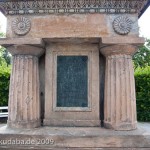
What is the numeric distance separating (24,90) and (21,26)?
5.26 feet

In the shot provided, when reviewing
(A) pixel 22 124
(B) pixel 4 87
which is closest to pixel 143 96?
(B) pixel 4 87

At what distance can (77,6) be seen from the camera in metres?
6.37

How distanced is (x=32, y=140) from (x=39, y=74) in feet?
6.69

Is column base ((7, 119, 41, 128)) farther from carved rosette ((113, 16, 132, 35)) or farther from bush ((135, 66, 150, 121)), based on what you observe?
bush ((135, 66, 150, 121))

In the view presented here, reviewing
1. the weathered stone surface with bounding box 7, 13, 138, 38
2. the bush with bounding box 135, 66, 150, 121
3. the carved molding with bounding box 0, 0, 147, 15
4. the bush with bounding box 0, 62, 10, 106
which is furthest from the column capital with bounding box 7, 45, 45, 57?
the bush with bounding box 135, 66, 150, 121

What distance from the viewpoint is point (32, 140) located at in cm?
564

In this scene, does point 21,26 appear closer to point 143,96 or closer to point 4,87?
point 4,87

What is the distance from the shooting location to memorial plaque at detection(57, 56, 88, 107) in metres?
6.71

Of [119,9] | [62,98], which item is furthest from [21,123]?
[119,9]

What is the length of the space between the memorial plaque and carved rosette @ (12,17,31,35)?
1128 millimetres

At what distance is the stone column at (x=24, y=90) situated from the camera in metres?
6.30

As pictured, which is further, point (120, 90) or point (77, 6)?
point (77, 6)

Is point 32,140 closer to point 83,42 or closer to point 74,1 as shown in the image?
point 83,42

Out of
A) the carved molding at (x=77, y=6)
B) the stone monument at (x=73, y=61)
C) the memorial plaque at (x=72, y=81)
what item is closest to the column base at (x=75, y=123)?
the stone monument at (x=73, y=61)
